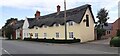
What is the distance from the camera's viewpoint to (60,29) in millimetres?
53094

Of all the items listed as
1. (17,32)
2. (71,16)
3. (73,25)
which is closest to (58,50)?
(73,25)

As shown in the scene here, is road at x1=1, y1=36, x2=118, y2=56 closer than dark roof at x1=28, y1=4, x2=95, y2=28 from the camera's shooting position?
Yes

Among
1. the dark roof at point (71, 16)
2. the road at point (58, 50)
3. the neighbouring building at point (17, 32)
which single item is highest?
the dark roof at point (71, 16)

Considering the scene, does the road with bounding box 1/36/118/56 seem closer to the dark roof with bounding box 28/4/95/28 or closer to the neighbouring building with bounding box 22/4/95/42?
the neighbouring building with bounding box 22/4/95/42

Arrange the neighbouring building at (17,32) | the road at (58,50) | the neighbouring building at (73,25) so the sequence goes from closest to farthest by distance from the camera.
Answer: the road at (58,50) < the neighbouring building at (73,25) < the neighbouring building at (17,32)

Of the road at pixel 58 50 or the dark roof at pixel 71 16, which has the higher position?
the dark roof at pixel 71 16

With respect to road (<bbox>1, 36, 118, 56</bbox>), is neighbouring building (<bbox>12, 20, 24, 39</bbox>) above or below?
above

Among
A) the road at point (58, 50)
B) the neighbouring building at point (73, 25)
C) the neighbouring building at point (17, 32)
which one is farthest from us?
the neighbouring building at point (17, 32)

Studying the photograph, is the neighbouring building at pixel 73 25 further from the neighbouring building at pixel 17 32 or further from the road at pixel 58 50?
the neighbouring building at pixel 17 32

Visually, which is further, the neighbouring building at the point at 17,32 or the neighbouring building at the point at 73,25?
the neighbouring building at the point at 17,32

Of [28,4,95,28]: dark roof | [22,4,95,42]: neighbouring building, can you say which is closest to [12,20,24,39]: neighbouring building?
[28,4,95,28]: dark roof

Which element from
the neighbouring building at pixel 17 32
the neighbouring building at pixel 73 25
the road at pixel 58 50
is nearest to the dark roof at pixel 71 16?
the neighbouring building at pixel 73 25

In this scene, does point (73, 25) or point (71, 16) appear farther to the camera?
point (71, 16)

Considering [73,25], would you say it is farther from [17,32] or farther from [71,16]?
[17,32]
